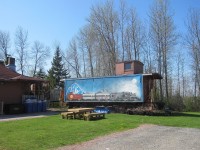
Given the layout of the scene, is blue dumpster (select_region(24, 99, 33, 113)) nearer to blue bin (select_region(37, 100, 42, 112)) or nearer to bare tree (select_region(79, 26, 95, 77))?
blue bin (select_region(37, 100, 42, 112))

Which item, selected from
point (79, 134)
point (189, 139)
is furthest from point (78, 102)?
point (189, 139)

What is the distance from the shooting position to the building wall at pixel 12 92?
81.6 ft

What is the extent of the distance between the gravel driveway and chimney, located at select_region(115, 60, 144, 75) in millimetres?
14913

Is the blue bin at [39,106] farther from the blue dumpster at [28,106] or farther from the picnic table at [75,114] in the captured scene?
the picnic table at [75,114]

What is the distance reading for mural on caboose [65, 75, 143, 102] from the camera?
23461mm

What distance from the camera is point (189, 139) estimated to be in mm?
10695

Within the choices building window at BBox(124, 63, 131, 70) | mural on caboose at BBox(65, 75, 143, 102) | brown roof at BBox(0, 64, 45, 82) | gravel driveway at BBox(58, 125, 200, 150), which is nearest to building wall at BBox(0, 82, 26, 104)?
brown roof at BBox(0, 64, 45, 82)

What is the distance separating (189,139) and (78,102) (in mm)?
17018

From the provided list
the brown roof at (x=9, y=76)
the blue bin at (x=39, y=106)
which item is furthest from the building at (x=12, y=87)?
the blue bin at (x=39, y=106)

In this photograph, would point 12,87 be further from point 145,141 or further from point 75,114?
point 145,141

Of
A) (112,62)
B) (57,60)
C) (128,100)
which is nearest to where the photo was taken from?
(128,100)

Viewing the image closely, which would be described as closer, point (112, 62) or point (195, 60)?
point (195, 60)

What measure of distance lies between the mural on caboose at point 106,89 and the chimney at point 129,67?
10.5 ft

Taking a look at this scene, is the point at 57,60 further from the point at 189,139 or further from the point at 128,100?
the point at 189,139
